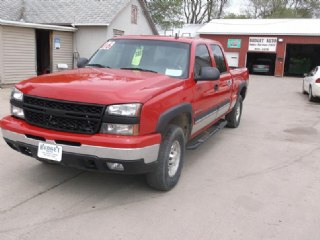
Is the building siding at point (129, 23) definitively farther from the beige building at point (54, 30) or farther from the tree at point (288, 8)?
the tree at point (288, 8)

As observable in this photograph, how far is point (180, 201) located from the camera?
4.30 meters

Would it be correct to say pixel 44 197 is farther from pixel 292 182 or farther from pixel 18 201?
pixel 292 182

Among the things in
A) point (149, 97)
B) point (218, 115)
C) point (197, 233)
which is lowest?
point (197, 233)

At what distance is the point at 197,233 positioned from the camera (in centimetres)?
357

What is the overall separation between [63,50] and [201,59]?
46.8ft

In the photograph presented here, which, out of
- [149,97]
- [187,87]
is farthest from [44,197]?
[187,87]

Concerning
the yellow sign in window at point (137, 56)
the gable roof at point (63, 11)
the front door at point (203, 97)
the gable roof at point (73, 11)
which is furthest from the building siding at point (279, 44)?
the yellow sign in window at point (137, 56)

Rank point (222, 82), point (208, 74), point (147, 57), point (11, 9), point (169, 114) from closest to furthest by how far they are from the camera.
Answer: point (169, 114), point (208, 74), point (147, 57), point (222, 82), point (11, 9)

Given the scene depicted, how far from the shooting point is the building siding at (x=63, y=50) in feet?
58.9

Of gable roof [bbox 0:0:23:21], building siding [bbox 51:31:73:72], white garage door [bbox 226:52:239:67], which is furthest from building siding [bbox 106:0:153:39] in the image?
white garage door [bbox 226:52:239:67]

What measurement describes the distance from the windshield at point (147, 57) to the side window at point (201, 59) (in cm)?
20

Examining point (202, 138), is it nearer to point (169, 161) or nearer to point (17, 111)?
point (169, 161)

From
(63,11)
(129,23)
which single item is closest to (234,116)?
(63,11)

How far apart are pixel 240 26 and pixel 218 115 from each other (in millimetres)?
28640
